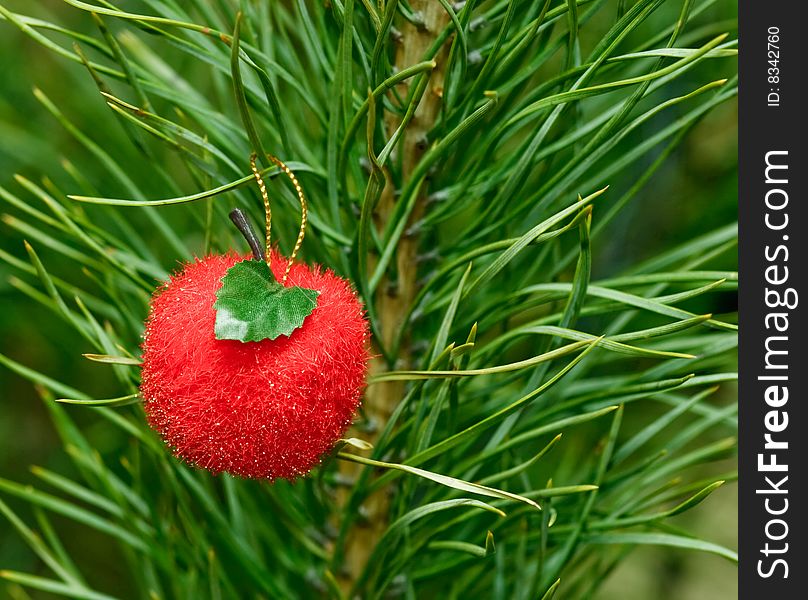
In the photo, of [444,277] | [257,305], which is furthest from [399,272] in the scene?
[257,305]

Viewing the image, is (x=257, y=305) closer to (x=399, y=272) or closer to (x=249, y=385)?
(x=249, y=385)

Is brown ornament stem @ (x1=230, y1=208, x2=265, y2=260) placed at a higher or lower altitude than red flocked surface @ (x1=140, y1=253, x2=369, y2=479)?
higher

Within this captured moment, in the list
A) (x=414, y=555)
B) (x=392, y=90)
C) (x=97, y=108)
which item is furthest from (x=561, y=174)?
(x=97, y=108)

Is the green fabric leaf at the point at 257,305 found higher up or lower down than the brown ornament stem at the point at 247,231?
lower down

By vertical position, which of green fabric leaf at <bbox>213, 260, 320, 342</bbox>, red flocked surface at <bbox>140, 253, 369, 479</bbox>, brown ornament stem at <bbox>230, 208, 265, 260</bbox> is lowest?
red flocked surface at <bbox>140, 253, 369, 479</bbox>
